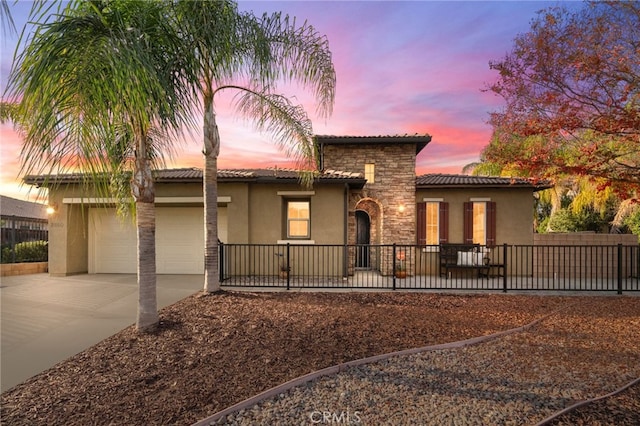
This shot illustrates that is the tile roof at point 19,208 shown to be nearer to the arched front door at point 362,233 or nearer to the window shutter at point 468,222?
the arched front door at point 362,233

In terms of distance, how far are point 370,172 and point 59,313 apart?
31.0ft

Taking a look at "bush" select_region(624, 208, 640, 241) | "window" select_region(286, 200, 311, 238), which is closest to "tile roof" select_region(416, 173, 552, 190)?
"window" select_region(286, 200, 311, 238)

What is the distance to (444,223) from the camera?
38.2ft

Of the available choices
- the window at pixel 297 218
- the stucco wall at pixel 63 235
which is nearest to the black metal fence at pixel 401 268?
the window at pixel 297 218

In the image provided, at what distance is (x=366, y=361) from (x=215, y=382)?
1789 mm

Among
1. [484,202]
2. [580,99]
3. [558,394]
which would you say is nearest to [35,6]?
[558,394]

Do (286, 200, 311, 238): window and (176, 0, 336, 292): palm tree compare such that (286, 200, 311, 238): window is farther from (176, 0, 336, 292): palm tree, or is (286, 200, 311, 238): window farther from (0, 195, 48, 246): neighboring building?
(0, 195, 48, 246): neighboring building

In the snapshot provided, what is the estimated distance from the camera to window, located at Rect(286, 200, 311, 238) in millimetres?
10805

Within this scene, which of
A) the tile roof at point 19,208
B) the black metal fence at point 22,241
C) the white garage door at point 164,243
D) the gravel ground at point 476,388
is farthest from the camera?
the tile roof at point 19,208

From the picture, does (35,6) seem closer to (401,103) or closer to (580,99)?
(580,99)

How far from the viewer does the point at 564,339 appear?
16.5ft

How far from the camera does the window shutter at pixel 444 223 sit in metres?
11.6

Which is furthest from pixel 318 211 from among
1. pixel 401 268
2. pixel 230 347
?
pixel 230 347

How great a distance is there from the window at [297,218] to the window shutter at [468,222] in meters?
5.63
